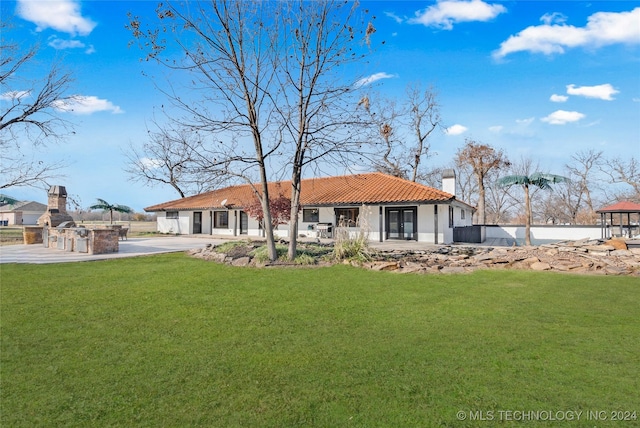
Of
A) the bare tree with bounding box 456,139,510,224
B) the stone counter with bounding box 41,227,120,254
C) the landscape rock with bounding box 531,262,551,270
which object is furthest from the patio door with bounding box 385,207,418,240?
the bare tree with bounding box 456,139,510,224

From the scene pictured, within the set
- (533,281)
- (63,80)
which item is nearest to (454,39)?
(533,281)

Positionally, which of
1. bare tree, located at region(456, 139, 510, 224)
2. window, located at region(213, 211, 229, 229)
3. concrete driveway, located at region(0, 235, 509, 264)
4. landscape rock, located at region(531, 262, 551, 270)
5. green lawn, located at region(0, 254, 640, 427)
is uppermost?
bare tree, located at region(456, 139, 510, 224)

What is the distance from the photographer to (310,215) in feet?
75.4

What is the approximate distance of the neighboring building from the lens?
5669cm

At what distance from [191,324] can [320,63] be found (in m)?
8.76

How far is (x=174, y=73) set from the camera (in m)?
10.3

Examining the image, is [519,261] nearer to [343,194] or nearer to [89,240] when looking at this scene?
[343,194]

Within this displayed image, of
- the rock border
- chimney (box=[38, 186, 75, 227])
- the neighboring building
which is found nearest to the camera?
the rock border

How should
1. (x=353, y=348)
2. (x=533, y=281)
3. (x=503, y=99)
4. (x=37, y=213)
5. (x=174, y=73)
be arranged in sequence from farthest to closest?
(x=37, y=213) < (x=503, y=99) < (x=174, y=73) < (x=533, y=281) < (x=353, y=348)

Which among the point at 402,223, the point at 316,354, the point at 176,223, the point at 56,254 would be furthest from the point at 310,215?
the point at 316,354

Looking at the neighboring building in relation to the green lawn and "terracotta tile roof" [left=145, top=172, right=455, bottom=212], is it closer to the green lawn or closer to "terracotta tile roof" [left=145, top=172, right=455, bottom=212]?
"terracotta tile roof" [left=145, top=172, right=455, bottom=212]

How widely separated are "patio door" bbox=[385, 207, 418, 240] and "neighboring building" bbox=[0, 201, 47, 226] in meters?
60.7

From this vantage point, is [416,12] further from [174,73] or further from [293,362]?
[293,362]

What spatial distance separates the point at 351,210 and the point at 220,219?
37.9ft
